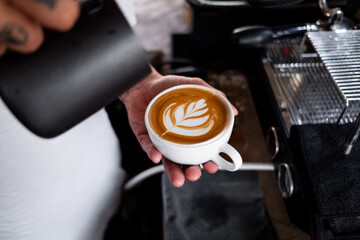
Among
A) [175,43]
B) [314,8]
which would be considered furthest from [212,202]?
[175,43]

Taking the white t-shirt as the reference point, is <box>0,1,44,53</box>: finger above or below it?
above

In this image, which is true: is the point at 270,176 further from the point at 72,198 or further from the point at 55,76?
the point at 55,76

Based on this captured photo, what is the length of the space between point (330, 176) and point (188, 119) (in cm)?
27

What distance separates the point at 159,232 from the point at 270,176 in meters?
0.41

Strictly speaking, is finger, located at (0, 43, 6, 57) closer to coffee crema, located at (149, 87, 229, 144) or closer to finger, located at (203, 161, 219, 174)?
coffee crema, located at (149, 87, 229, 144)

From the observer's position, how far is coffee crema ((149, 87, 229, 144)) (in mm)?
481

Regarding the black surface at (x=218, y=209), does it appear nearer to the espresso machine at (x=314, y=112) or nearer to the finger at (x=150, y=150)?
the espresso machine at (x=314, y=112)

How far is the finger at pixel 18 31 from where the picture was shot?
7.2 inches

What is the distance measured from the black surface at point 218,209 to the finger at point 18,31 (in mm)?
605

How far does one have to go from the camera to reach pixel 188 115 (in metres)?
0.52

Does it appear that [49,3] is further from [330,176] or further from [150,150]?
[330,176]

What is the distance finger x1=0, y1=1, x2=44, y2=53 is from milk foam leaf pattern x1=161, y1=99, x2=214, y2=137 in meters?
0.30

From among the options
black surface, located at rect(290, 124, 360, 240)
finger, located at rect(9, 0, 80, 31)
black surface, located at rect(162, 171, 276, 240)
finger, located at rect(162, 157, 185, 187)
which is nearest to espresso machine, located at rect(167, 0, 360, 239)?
black surface, located at rect(290, 124, 360, 240)

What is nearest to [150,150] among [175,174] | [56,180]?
[175,174]
